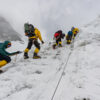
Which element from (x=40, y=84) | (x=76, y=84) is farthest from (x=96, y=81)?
(x=40, y=84)

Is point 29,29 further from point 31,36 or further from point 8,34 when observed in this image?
point 8,34

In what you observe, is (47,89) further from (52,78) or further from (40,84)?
(52,78)

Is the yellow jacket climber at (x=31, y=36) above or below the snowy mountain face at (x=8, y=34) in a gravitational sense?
below

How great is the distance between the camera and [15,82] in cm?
307

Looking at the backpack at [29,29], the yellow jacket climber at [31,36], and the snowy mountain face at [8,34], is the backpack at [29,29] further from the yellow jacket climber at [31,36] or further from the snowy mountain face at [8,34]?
the snowy mountain face at [8,34]

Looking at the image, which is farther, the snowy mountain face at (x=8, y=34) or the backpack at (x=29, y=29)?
the snowy mountain face at (x=8, y=34)

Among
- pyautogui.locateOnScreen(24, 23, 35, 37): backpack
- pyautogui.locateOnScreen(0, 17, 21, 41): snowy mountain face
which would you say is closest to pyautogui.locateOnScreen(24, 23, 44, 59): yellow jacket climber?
pyautogui.locateOnScreen(24, 23, 35, 37): backpack

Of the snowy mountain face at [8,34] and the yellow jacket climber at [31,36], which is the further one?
the snowy mountain face at [8,34]

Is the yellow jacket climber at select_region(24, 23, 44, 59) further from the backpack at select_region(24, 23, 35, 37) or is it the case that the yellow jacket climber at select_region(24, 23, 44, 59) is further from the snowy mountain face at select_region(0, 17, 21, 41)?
the snowy mountain face at select_region(0, 17, 21, 41)

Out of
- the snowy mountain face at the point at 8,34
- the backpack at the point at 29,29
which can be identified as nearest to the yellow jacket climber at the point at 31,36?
the backpack at the point at 29,29

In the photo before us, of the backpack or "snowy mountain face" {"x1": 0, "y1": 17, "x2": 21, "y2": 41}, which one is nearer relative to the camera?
the backpack

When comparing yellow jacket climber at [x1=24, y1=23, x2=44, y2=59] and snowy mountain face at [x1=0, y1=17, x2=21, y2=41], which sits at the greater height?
snowy mountain face at [x1=0, y1=17, x2=21, y2=41]

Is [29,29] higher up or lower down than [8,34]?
lower down

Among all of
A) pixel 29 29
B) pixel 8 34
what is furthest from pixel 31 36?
pixel 8 34
